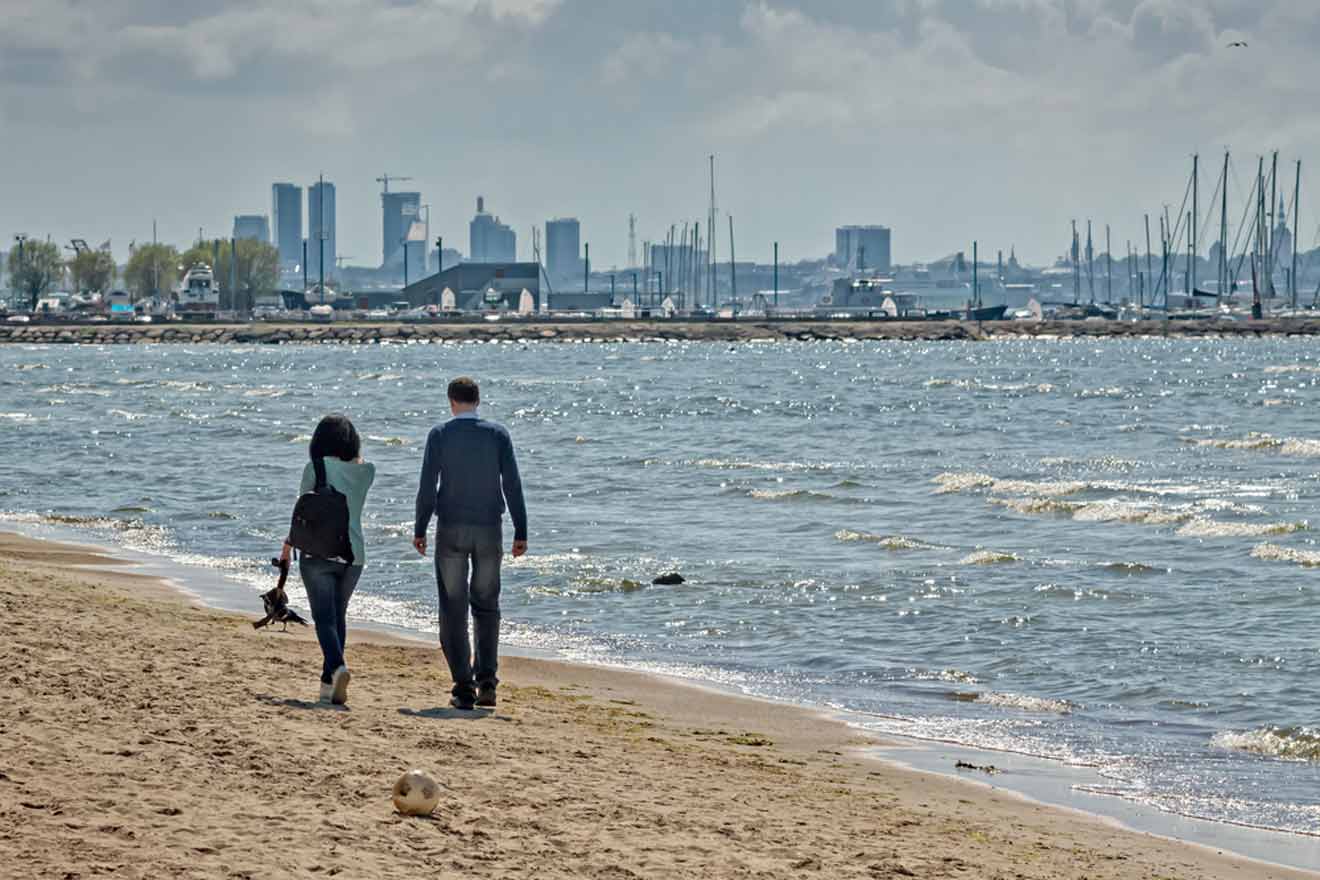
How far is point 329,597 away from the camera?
11141 millimetres

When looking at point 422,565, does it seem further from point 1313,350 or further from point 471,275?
point 471,275

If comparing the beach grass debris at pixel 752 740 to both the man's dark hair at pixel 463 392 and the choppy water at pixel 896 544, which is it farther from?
the man's dark hair at pixel 463 392

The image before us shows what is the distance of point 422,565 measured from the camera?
21125 mm

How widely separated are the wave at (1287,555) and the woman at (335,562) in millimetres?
13384

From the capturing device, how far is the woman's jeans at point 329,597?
10.9 meters

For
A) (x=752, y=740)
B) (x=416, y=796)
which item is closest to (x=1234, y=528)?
(x=752, y=740)

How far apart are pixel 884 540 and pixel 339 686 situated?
13.6 metres

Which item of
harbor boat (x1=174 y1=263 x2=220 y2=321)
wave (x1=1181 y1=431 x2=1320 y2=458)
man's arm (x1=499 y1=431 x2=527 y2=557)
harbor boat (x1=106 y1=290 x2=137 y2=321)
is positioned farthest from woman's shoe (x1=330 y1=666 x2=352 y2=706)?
harbor boat (x1=174 y1=263 x2=220 y2=321)

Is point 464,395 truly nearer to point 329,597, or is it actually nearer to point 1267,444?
point 329,597

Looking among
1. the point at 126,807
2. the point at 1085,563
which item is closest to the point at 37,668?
the point at 126,807

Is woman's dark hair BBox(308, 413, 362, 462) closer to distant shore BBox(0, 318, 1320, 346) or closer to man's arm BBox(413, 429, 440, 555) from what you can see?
man's arm BBox(413, 429, 440, 555)

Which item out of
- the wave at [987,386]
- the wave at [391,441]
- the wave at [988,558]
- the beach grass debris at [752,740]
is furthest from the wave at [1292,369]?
A: the beach grass debris at [752,740]

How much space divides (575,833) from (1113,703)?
6657 millimetres

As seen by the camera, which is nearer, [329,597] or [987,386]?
[329,597]
